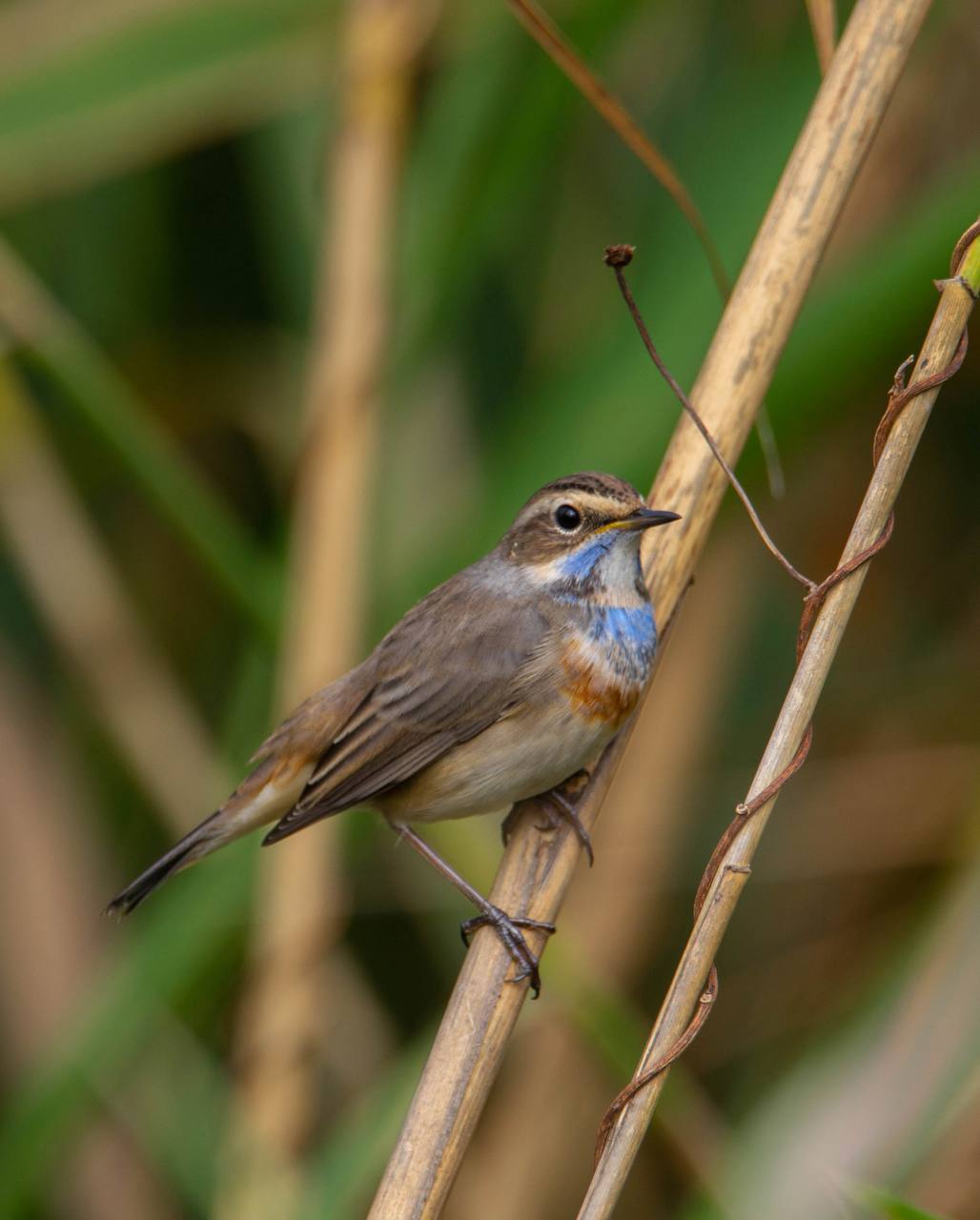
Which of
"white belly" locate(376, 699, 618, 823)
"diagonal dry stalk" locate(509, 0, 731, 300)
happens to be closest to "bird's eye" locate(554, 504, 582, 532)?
"white belly" locate(376, 699, 618, 823)

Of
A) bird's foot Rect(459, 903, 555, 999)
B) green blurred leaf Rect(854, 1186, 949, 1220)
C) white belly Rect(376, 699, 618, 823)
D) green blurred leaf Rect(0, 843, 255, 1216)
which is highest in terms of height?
green blurred leaf Rect(0, 843, 255, 1216)

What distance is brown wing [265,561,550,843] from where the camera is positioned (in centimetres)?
352

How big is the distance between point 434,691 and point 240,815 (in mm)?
578

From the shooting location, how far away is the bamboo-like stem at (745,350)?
263 cm

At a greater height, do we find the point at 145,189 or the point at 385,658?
the point at 145,189

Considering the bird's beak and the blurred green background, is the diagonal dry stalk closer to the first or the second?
the bird's beak

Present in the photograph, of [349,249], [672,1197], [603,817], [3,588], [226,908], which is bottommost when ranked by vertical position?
[672,1197]

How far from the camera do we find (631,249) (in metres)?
2.28

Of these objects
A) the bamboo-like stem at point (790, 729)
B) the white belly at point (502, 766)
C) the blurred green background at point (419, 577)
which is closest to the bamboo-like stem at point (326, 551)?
the blurred green background at point (419, 577)

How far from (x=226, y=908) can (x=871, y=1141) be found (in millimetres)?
1708

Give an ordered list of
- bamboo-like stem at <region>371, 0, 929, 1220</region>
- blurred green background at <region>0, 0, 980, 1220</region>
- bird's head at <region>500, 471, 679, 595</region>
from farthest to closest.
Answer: blurred green background at <region>0, 0, 980, 1220</region> < bird's head at <region>500, 471, 679, 595</region> < bamboo-like stem at <region>371, 0, 929, 1220</region>

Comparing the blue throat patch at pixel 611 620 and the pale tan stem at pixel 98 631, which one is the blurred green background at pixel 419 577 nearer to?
the pale tan stem at pixel 98 631

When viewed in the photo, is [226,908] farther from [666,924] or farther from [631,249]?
[631,249]

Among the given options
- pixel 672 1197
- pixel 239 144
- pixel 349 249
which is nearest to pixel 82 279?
pixel 239 144
